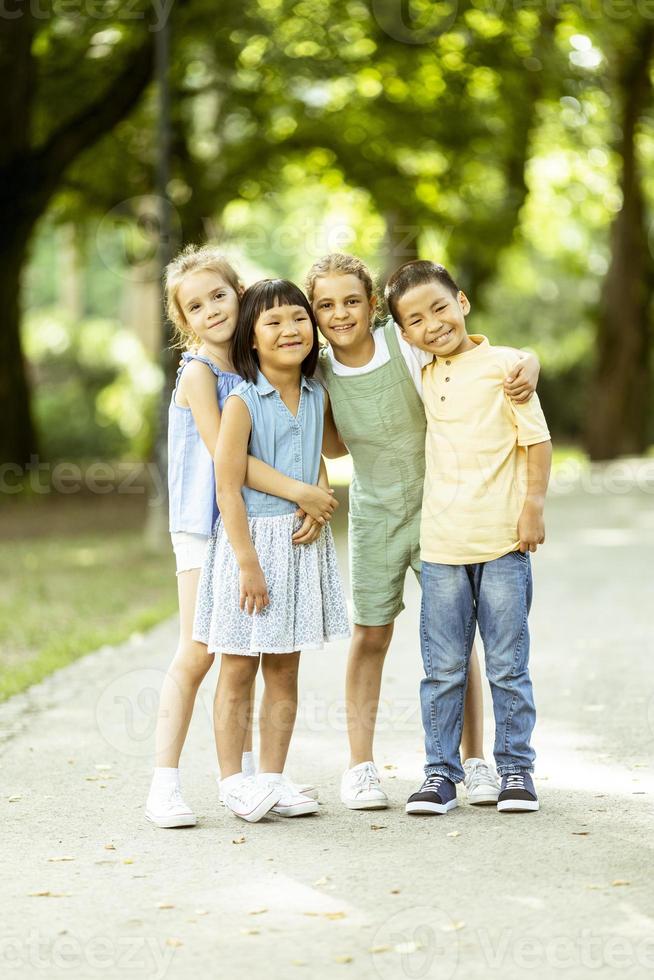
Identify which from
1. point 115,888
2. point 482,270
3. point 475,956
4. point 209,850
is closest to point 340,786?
point 209,850

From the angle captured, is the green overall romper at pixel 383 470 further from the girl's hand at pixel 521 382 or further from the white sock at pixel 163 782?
the white sock at pixel 163 782

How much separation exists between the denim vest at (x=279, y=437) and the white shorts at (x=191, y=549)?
0.20 meters

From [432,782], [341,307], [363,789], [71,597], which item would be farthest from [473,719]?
[71,597]

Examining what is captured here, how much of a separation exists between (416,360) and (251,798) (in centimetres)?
151

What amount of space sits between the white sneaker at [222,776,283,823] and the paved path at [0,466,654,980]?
49 mm

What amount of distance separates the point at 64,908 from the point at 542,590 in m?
6.70

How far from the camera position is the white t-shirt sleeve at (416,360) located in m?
4.57

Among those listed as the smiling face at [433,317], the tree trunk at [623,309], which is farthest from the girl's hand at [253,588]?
the tree trunk at [623,309]

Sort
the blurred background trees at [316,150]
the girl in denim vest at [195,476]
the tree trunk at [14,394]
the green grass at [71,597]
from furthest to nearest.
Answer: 1. the tree trunk at [14,394]
2. the blurred background trees at [316,150]
3. the green grass at [71,597]
4. the girl in denim vest at [195,476]

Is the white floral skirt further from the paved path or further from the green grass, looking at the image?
the green grass

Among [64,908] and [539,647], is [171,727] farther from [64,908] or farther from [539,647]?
[539,647]

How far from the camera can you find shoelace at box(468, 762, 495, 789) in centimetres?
456

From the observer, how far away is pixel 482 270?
2681cm

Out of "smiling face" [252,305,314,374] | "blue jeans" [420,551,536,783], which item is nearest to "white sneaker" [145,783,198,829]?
"blue jeans" [420,551,536,783]
